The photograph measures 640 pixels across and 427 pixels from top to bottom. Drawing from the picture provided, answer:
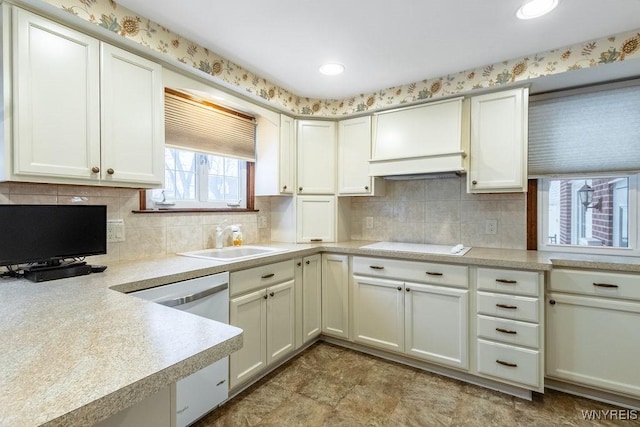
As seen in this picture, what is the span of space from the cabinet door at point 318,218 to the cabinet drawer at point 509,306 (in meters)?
1.35

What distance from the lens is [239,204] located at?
2.89 m

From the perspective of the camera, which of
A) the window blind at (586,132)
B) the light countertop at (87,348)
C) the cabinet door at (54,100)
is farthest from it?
the window blind at (586,132)

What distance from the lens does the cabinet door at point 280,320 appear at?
223 centimetres

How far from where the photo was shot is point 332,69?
2.32 meters

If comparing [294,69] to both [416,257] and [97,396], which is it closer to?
[416,257]

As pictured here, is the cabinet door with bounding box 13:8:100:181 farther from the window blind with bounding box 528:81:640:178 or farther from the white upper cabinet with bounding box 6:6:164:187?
the window blind with bounding box 528:81:640:178

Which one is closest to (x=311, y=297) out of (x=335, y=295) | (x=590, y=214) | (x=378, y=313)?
(x=335, y=295)

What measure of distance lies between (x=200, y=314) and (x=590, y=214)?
8.94ft

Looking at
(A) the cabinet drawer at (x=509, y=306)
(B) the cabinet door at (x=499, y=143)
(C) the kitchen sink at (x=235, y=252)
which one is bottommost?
(A) the cabinet drawer at (x=509, y=306)

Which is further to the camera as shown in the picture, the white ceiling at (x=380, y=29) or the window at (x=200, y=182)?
the window at (x=200, y=182)

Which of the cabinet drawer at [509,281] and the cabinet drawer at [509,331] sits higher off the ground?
the cabinet drawer at [509,281]

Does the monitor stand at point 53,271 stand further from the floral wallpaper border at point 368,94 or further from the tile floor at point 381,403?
the floral wallpaper border at point 368,94

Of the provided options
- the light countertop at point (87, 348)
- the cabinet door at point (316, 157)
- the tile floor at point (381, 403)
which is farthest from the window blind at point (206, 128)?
the tile floor at point (381, 403)

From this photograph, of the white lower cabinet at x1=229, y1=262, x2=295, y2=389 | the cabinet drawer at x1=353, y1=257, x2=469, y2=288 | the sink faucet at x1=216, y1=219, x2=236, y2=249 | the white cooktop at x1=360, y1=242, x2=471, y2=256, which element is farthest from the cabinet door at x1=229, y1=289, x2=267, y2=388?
the white cooktop at x1=360, y1=242, x2=471, y2=256
